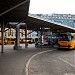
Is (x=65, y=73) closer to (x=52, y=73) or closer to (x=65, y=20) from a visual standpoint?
(x=52, y=73)

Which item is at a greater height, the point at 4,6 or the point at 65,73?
the point at 4,6

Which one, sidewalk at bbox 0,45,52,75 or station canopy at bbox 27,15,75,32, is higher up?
station canopy at bbox 27,15,75,32

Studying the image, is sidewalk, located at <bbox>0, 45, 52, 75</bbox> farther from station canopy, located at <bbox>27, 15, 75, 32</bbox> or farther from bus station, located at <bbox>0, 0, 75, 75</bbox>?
station canopy, located at <bbox>27, 15, 75, 32</bbox>

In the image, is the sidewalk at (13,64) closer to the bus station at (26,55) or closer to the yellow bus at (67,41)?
the bus station at (26,55)

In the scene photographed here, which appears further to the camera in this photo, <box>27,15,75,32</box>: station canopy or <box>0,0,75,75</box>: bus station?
<box>27,15,75,32</box>: station canopy

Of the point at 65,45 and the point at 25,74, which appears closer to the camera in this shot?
the point at 25,74

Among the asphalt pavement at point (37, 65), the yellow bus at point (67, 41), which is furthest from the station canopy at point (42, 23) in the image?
the asphalt pavement at point (37, 65)

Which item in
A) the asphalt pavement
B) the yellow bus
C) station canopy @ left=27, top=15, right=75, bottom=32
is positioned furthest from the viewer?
the yellow bus

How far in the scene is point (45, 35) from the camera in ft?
203

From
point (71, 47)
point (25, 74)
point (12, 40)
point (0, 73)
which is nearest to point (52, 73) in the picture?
point (25, 74)

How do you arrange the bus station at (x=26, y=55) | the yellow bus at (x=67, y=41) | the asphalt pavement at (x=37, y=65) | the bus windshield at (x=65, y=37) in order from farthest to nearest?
1. the bus windshield at (x=65, y=37)
2. the yellow bus at (x=67, y=41)
3. the bus station at (x=26, y=55)
4. the asphalt pavement at (x=37, y=65)

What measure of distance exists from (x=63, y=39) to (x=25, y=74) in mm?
29989

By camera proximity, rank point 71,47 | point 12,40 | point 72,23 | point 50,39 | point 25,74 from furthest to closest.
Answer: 1. point 72,23
2. point 12,40
3. point 50,39
4. point 71,47
5. point 25,74

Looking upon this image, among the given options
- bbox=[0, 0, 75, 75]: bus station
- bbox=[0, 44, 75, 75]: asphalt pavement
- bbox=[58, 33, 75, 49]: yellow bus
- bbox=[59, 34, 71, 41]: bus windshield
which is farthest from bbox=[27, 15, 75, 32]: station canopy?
bbox=[0, 44, 75, 75]: asphalt pavement
